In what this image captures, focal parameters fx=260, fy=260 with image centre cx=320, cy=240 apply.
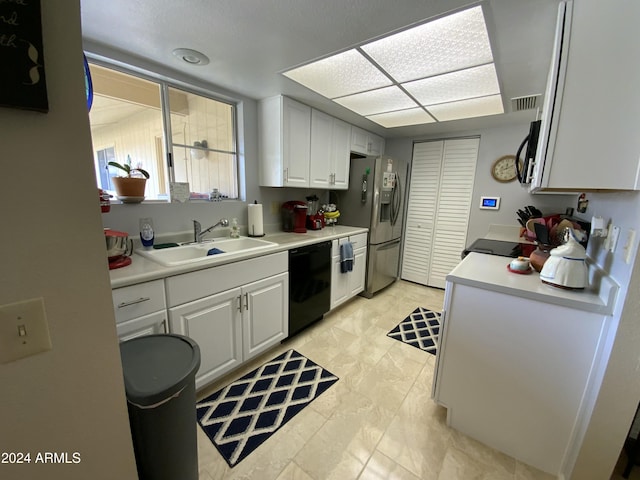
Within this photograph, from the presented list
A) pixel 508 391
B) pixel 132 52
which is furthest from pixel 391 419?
pixel 132 52

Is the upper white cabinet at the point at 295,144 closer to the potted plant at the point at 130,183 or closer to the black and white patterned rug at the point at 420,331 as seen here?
the potted plant at the point at 130,183

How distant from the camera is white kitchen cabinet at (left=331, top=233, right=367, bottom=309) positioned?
2752mm

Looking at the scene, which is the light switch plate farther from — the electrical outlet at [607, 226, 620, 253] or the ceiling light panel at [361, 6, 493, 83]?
the electrical outlet at [607, 226, 620, 253]

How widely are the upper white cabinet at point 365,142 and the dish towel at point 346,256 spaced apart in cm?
129

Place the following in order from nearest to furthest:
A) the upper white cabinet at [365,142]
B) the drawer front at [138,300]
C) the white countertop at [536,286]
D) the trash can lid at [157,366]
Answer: the trash can lid at [157,366], the white countertop at [536,286], the drawer front at [138,300], the upper white cabinet at [365,142]

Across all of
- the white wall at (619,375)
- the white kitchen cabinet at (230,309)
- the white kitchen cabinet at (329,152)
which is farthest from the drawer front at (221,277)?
the white wall at (619,375)

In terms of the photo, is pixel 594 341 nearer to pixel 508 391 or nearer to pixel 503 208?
pixel 508 391

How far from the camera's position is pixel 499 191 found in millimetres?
3191

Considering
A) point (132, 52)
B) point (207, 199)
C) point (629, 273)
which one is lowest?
point (629, 273)

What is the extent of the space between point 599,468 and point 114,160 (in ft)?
10.3

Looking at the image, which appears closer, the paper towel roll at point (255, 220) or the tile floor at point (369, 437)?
the tile floor at point (369, 437)

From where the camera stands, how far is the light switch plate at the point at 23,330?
0.45m

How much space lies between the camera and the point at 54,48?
0.45m

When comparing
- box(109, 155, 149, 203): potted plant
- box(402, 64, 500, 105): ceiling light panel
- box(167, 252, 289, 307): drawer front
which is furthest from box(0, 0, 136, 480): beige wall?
box(402, 64, 500, 105): ceiling light panel
